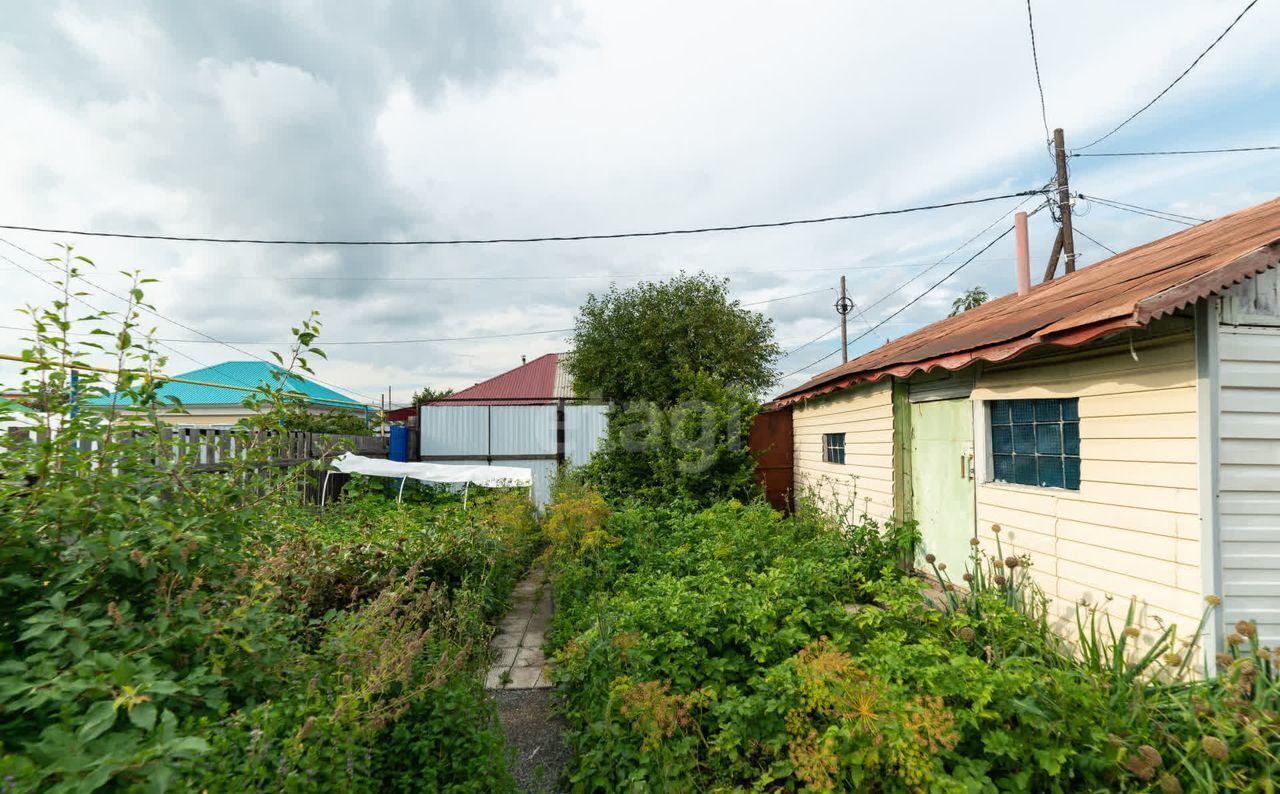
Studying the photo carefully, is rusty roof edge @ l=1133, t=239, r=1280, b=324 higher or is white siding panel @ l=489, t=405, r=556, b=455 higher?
rusty roof edge @ l=1133, t=239, r=1280, b=324

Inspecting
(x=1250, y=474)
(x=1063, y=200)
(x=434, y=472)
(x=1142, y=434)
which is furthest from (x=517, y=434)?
(x=1063, y=200)

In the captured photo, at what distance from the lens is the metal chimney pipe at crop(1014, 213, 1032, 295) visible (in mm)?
6508

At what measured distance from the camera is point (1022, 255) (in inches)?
262

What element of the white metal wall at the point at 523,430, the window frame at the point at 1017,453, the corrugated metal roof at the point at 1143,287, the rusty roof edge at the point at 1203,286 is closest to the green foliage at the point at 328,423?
the white metal wall at the point at 523,430

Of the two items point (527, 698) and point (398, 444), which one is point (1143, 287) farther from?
point (398, 444)

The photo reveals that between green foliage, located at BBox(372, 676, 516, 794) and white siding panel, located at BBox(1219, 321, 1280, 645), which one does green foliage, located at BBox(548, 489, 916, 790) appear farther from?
white siding panel, located at BBox(1219, 321, 1280, 645)

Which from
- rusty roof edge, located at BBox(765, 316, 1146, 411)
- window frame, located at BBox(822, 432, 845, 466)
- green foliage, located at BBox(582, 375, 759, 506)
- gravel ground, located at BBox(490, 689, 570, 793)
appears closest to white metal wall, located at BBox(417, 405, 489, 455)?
green foliage, located at BBox(582, 375, 759, 506)

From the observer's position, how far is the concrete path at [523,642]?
3872 mm

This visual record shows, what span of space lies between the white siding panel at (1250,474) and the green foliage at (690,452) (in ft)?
19.1

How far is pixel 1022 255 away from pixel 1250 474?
4.61 m

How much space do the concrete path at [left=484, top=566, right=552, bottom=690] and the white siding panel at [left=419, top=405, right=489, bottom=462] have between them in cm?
535

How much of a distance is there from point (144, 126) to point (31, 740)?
5.28 metres

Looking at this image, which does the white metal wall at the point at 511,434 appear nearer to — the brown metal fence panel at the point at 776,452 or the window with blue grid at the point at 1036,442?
the brown metal fence panel at the point at 776,452

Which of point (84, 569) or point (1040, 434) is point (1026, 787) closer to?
point (1040, 434)
